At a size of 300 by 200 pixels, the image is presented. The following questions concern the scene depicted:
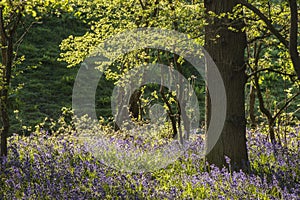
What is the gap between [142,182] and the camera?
5.81 m

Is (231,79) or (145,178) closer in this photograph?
(145,178)

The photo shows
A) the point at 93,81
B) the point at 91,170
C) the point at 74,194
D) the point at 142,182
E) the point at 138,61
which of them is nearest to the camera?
the point at 74,194

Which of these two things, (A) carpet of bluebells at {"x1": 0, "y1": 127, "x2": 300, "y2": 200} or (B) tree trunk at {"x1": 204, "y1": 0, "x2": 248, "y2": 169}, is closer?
(A) carpet of bluebells at {"x1": 0, "y1": 127, "x2": 300, "y2": 200}

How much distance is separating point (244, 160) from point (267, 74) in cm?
1118

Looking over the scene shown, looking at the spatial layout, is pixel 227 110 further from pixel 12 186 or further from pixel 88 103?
pixel 88 103

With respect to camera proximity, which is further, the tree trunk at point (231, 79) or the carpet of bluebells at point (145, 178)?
the tree trunk at point (231, 79)

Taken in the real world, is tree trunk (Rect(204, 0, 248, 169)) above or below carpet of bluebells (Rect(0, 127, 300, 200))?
above

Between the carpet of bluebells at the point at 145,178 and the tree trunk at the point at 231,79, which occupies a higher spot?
the tree trunk at the point at 231,79

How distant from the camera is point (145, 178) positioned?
612 centimetres

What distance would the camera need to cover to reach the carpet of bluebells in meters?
5.48

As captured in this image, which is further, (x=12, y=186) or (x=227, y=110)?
(x=227, y=110)

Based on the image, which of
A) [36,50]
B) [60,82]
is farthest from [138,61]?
[36,50]

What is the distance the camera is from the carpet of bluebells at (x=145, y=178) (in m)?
5.48

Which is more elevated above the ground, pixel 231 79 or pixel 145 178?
pixel 231 79
